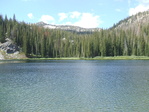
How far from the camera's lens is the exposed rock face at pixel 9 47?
517 feet

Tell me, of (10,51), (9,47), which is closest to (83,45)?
(10,51)

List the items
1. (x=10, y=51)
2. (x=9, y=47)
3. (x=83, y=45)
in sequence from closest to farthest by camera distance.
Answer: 1. (x=10, y=51)
2. (x=9, y=47)
3. (x=83, y=45)

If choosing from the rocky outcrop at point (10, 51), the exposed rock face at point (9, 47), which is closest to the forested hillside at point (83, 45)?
the rocky outcrop at point (10, 51)

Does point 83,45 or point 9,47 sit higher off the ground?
point 83,45

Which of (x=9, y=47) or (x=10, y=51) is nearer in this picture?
(x=10, y=51)

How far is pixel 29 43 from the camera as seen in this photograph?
16988 centimetres

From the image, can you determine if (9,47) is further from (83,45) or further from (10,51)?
(83,45)

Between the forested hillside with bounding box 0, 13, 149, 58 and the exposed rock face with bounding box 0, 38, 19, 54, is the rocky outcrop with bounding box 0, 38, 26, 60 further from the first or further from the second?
the forested hillside with bounding box 0, 13, 149, 58

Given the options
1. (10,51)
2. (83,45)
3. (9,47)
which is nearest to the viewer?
(10,51)

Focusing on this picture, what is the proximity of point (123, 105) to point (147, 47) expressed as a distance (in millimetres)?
136828

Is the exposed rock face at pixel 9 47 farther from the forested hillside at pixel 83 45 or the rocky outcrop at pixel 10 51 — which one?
the forested hillside at pixel 83 45

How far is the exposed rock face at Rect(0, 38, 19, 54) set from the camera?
6202 inches

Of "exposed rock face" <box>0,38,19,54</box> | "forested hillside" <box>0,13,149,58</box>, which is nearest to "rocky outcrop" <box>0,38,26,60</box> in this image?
"exposed rock face" <box>0,38,19,54</box>

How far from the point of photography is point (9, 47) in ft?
524
